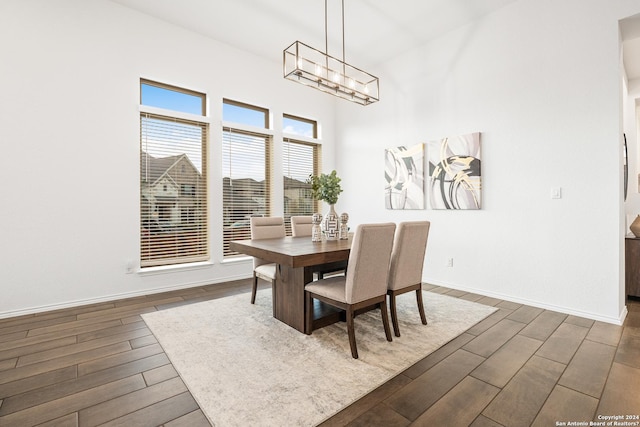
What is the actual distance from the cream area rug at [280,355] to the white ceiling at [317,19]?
3.35m

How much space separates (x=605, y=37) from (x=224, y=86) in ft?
14.0

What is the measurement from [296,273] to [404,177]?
8.40ft

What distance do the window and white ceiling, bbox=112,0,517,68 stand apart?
969mm

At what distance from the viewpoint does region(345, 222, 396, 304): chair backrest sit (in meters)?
2.15

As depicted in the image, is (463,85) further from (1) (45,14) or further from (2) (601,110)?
(1) (45,14)

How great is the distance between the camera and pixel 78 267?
333cm

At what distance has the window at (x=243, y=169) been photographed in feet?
14.7

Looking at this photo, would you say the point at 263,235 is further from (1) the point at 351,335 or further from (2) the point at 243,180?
(1) the point at 351,335

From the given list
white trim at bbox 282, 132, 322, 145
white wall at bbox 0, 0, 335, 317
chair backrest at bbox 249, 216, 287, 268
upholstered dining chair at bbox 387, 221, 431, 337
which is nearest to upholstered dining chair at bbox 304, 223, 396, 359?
upholstered dining chair at bbox 387, 221, 431, 337

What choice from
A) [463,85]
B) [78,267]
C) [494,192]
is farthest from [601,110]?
[78,267]

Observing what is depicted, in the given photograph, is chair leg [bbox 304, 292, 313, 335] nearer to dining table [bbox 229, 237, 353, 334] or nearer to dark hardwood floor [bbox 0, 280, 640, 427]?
dining table [bbox 229, 237, 353, 334]

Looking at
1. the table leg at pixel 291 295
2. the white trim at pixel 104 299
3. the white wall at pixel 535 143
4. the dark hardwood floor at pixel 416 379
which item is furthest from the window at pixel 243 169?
the white wall at pixel 535 143

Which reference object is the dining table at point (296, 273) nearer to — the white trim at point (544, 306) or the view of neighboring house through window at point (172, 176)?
the view of neighboring house through window at point (172, 176)

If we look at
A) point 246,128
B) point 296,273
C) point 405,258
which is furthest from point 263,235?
point 246,128
